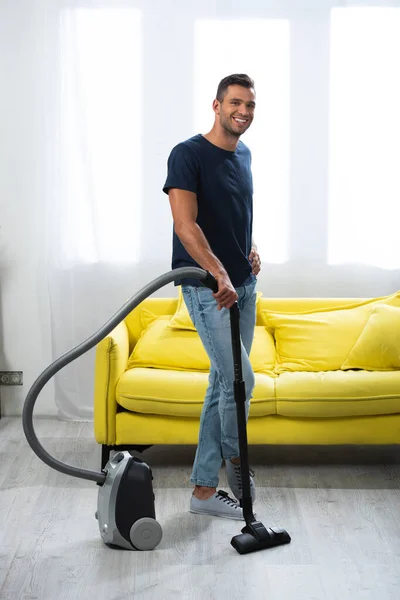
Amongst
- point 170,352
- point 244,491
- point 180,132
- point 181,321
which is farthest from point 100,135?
point 244,491

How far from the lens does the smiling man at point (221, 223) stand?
2805mm

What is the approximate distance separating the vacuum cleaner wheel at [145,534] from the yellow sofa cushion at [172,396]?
742 mm

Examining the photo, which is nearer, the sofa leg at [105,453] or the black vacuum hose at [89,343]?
the black vacuum hose at [89,343]

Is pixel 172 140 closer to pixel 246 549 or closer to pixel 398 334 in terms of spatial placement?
pixel 398 334

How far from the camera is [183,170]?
2.82m

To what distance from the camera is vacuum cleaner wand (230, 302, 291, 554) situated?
2.75m

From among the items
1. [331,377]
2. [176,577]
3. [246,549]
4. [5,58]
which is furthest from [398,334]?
[5,58]

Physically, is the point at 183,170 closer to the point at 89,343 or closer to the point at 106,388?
the point at 89,343

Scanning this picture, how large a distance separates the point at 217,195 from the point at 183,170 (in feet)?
0.49

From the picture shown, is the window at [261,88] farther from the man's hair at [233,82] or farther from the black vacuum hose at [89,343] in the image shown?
the black vacuum hose at [89,343]

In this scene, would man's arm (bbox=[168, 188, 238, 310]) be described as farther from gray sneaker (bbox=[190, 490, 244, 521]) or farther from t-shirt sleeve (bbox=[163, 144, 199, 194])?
gray sneaker (bbox=[190, 490, 244, 521])

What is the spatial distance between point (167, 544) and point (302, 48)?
2.55 m

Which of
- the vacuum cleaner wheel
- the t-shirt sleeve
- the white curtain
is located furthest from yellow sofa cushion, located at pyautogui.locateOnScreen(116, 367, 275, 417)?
the white curtain

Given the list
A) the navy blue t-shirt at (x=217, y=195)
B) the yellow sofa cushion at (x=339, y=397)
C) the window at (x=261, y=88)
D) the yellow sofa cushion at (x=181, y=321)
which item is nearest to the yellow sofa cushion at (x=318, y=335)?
the yellow sofa cushion at (x=339, y=397)
